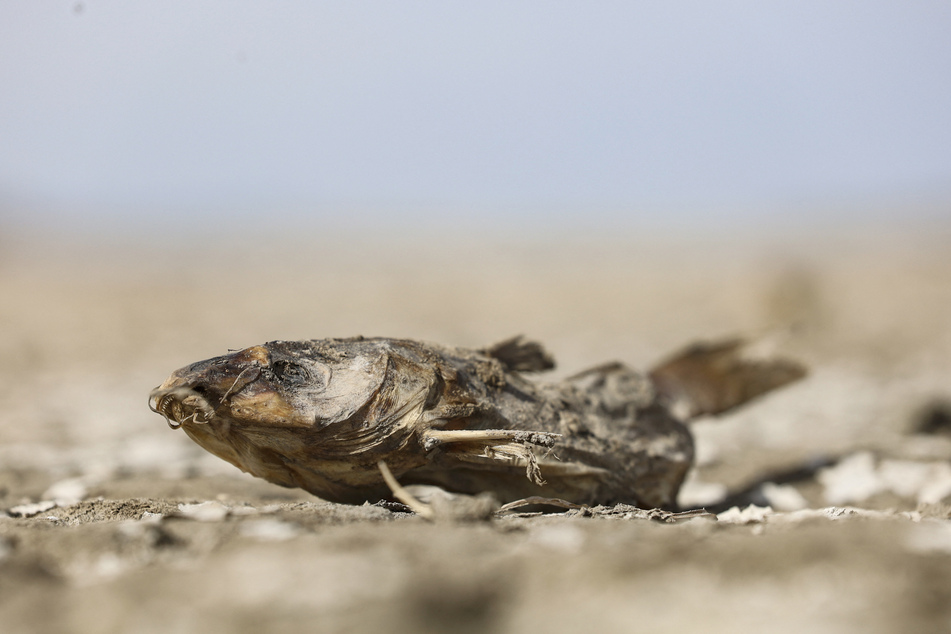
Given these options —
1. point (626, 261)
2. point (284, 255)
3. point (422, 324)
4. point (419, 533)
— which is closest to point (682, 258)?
point (626, 261)

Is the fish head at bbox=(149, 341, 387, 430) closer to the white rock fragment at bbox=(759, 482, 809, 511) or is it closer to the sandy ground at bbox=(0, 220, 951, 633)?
the sandy ground at bbox=(0, 220, 951, 633)

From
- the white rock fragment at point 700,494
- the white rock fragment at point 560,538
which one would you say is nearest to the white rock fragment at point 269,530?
the white rock fragment at point 560,538

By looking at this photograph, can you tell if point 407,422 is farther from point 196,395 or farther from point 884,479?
point 884,479

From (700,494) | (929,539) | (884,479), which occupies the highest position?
(929,539)

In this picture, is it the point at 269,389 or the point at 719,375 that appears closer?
the point at 269,389

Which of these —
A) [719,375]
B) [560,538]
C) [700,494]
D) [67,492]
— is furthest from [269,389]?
[719,375]

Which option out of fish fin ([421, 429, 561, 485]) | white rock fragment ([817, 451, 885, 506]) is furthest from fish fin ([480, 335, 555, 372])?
white rock fragment ([817, 451, 885, 506])
